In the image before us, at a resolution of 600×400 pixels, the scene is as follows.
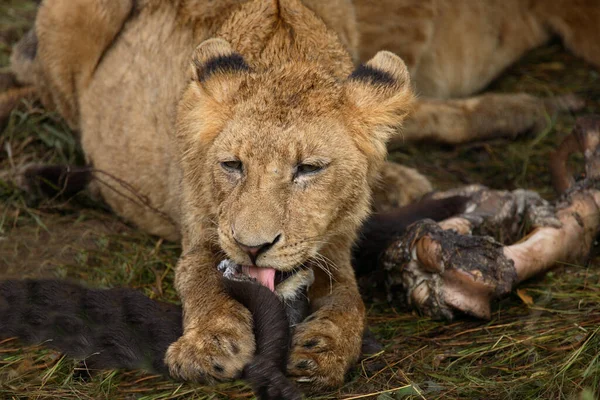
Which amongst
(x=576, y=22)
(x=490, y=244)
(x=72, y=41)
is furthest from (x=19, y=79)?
(x=576, y=22)

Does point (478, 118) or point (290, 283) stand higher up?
point (290, 283)

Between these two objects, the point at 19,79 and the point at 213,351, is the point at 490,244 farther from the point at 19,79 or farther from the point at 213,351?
the point at 19,79

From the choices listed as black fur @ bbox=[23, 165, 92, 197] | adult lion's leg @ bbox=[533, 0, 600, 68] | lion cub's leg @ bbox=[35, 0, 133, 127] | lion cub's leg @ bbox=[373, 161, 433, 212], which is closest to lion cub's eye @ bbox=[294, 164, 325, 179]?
lion cub's leg @ bbox=[373, 161, 433, 212]

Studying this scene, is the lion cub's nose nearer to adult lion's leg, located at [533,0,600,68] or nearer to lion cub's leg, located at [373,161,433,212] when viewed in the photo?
lion cub's leg, located at [373,161,433,212]

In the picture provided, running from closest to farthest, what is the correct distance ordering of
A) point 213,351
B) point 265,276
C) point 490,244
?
point 213,351 → point 265,276 → point 490,244

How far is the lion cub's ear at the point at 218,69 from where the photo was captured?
357 centimetres

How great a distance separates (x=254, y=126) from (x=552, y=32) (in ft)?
13.1

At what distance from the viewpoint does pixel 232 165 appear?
3.35 meters

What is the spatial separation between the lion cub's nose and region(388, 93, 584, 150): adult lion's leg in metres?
2.70

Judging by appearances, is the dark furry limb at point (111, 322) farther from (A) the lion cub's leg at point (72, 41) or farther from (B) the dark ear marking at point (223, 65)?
(A) the lion cub's leg at point (72, 41)

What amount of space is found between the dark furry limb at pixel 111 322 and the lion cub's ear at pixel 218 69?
0.77 m

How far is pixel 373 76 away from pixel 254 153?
2.03 ft

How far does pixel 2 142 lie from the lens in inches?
210

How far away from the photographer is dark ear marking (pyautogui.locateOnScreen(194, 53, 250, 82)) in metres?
3.59
